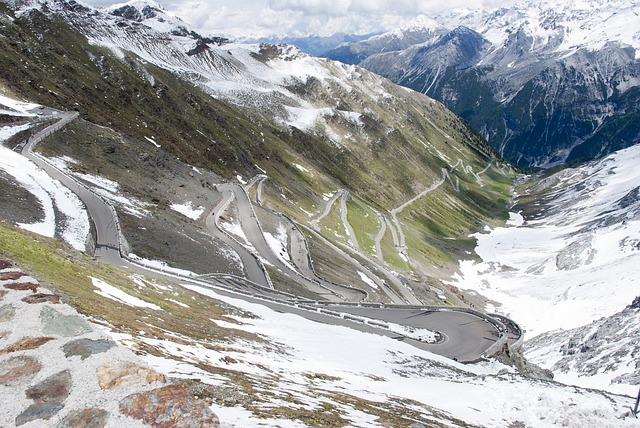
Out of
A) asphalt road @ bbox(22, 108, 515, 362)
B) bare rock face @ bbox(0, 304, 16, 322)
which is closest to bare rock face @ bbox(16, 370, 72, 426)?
bare rock face @ bbox(0, 304, 16, 322)

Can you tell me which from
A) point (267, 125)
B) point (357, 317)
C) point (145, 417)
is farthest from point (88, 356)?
point (267, 125)

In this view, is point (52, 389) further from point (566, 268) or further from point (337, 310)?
point (566, 268)

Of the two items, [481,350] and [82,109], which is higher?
[82,109]

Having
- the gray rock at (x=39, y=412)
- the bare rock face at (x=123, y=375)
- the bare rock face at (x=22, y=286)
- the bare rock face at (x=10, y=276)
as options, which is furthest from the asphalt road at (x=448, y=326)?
the gray rock at (x=39, y=412)

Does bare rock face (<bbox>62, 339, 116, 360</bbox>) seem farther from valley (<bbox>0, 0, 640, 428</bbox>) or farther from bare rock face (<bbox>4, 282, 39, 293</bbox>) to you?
bare rock face (<bbox>4, 282, 39, 293</bbox>)

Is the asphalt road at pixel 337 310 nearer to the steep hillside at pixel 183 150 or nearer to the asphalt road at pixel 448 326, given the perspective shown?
the asphalt road at pixel 448 326

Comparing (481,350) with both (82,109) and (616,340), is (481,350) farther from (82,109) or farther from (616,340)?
(82,109)
